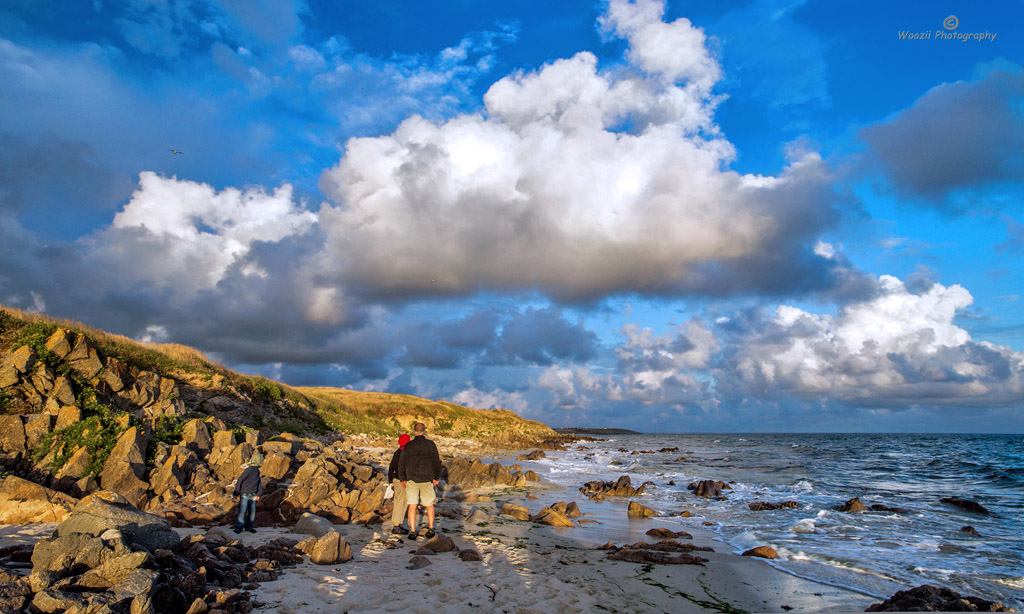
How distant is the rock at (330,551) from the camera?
23.9 feet

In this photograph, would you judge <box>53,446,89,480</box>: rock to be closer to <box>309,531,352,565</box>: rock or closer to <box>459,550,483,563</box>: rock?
<box>309,531,352,565</box>: rock

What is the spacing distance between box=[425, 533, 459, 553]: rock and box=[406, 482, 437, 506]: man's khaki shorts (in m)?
1.12

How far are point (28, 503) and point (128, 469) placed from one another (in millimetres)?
1739

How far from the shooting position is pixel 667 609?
6793mm

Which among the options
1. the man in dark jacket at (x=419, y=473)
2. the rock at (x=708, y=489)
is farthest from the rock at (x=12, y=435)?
the rock at (x=708, y=489)

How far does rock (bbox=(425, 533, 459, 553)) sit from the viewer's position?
28.1ft

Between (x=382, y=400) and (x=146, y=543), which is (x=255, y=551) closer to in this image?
(x=146, y=543)

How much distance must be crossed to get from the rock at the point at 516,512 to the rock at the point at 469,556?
15.5 feet

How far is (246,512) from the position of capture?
31.5 feet

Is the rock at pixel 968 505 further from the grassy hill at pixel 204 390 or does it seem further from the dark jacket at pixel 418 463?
the grassy hill at pixel 204 390

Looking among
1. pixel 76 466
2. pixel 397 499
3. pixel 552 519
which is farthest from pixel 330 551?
pixel 76 466

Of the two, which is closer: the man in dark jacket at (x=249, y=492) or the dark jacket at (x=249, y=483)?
the man in dark jacket at (x=249, y=492)

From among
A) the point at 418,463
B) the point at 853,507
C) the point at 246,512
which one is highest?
the point at 418,463

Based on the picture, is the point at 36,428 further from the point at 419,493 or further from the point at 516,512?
the point at 516,512
